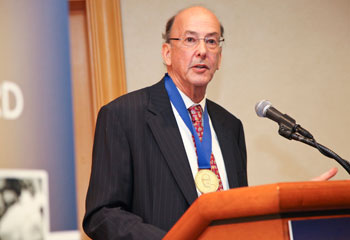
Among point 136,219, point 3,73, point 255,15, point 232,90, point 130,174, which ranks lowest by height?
point 136,219

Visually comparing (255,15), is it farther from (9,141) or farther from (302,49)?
(9,141)

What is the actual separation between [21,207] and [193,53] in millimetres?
1833

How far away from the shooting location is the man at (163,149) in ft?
6.80

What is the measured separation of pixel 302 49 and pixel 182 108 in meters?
1.81

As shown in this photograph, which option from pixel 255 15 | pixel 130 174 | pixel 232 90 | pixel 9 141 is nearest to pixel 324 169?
pixel 232 90

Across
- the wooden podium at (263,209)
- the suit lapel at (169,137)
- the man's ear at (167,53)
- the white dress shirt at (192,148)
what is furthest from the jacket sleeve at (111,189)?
the wooden podium at (263,209)

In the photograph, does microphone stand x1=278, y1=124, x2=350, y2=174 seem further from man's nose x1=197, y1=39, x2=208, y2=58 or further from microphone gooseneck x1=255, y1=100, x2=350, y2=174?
man's nose x1=197, y1=39, x2=208, y2=58

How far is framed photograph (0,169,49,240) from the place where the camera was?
0.76 meters

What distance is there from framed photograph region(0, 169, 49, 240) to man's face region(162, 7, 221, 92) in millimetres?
1747

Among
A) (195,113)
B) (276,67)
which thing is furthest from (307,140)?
(276,67)

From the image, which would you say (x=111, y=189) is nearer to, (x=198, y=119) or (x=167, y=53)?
(x=198, y=119)

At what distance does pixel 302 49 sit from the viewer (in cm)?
394

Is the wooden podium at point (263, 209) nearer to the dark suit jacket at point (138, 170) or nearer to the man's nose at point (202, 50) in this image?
the dark suit jacket at point (138, 170)

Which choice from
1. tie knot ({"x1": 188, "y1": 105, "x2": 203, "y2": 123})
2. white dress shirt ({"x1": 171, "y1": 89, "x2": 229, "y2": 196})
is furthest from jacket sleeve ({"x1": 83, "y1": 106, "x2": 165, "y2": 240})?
tie knot ({"x1": 188, "y1": 105, "x2": 203, "y2": 123})
